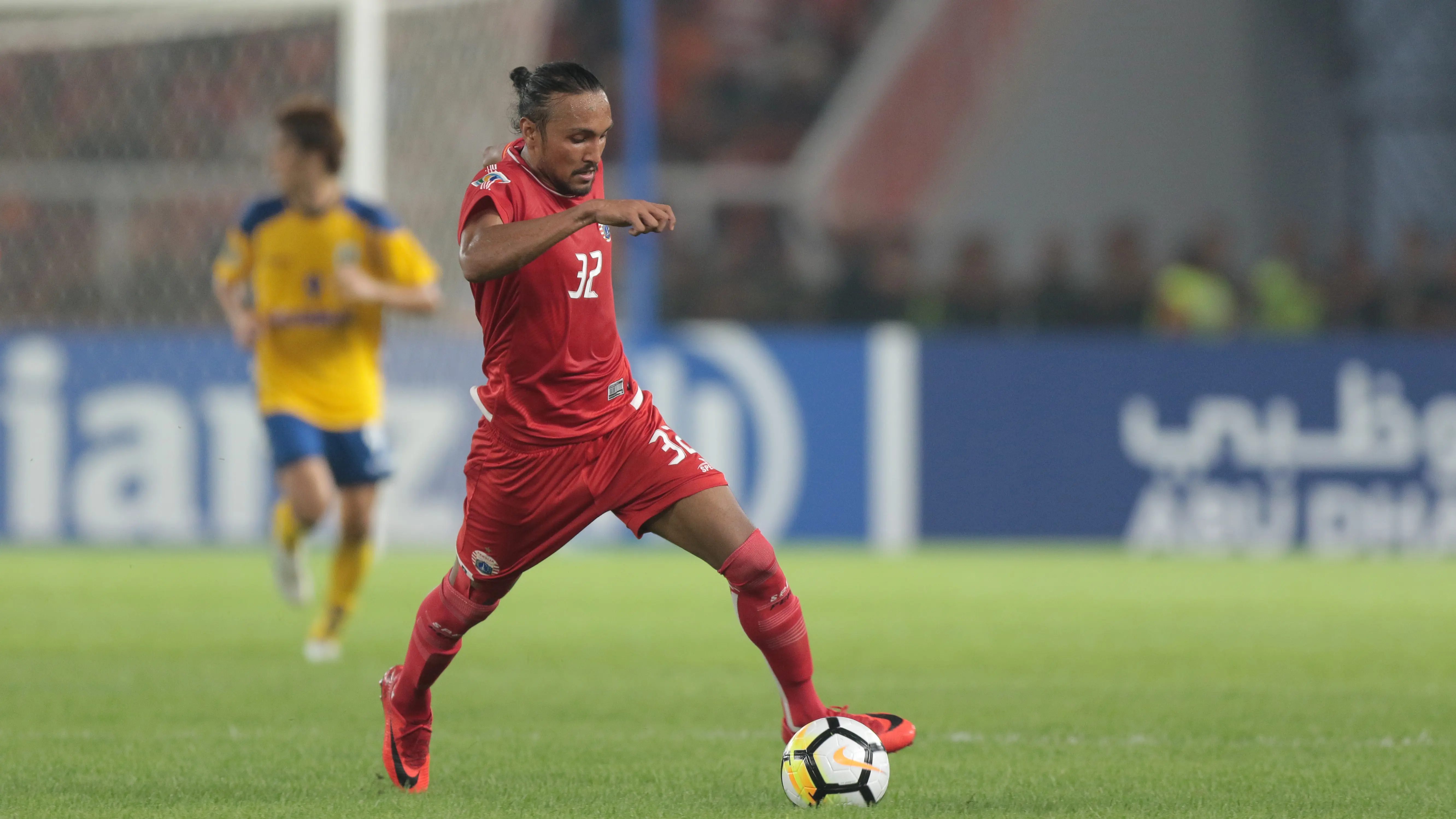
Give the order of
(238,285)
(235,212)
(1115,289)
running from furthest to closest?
(1115,289), (235,212), (238,285)

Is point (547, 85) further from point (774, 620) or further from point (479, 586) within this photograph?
point (774, 620)

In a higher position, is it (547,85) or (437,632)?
(547,85)

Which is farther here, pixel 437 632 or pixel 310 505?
pixel 310 505

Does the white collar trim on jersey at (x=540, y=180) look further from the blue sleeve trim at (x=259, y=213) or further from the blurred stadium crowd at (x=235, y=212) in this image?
the blurred stadium crowd at (x=235, y=212)

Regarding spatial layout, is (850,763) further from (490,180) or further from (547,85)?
(547,85)

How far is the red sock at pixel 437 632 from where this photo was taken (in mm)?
5395

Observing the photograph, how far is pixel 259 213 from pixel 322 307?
50 centimetres

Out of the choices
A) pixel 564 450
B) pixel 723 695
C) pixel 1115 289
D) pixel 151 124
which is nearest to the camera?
pixel 564 450

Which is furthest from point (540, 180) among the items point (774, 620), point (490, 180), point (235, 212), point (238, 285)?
point (235, 212)

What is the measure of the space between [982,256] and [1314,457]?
3762mm

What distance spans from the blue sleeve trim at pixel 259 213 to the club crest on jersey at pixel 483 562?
13.3ft

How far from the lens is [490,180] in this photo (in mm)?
5137

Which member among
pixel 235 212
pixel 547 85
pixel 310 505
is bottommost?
pixel 310 505

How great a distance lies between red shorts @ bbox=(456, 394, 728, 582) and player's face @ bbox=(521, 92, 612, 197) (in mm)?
659
